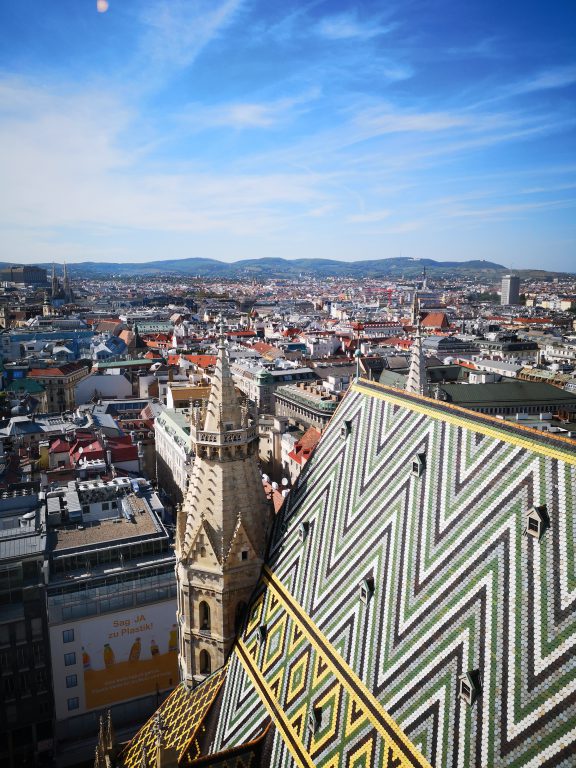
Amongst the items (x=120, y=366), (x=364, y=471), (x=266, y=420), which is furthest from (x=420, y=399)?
(x=120, y=366)

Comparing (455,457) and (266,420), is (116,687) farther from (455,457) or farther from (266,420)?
(266,420)

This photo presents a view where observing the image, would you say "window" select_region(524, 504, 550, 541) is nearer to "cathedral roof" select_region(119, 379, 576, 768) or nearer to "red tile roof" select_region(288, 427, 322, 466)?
"cathedral roof" select_region(119, 379, 576, 768)

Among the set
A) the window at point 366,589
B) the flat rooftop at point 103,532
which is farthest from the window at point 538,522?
the flat rooftop at point 103,532

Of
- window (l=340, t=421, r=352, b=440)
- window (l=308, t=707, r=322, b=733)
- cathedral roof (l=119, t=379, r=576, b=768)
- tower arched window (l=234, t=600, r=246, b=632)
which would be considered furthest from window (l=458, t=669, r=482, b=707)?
tower arched window (l=234, t=600, r=246, b=632)

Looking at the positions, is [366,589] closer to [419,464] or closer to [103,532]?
[419,464]

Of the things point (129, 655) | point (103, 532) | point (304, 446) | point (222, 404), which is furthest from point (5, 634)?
point (304, 446)

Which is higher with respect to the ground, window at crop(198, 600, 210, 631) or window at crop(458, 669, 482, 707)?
window at crop(458, 669, 482, 707)
